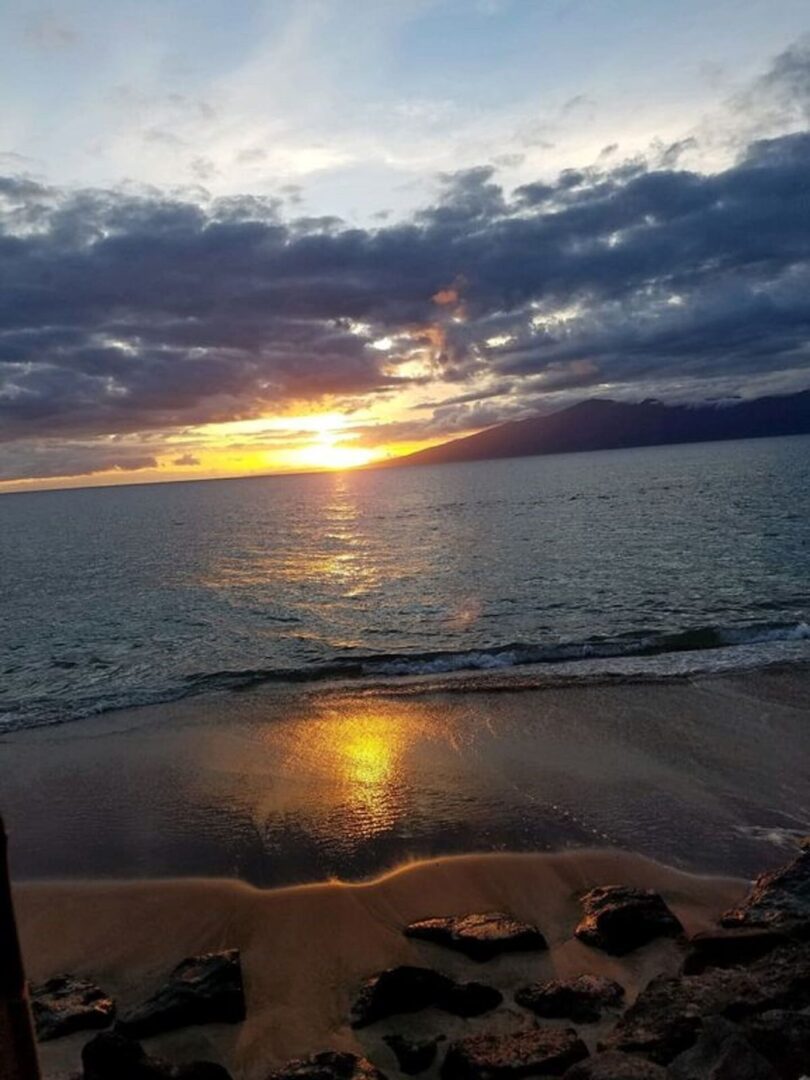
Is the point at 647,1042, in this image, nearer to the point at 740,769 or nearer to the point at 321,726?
the point at 740,769

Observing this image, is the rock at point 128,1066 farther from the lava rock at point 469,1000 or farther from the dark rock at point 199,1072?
the lava rock at point 469,1000

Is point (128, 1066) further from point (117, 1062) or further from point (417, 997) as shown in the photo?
point (417, 997)

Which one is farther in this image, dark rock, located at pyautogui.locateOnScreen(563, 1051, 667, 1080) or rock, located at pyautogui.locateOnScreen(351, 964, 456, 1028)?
rock, located at pyautogui.locateOnScreen(351, 964, 456, 1028)

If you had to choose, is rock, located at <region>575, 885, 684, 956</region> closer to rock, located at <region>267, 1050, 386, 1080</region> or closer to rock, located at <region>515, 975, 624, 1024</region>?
rock, located at <region>515, 975, 624, 1024</region>

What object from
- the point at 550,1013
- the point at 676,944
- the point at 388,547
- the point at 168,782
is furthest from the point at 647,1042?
the point at 388,547

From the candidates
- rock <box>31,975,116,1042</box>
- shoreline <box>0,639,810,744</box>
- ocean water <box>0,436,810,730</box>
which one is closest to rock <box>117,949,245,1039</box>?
rock <box>31,975,116,1042</box>

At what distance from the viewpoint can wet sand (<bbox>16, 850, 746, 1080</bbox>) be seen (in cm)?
825

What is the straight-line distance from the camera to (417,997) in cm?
848

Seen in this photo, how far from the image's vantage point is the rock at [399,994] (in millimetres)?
8430

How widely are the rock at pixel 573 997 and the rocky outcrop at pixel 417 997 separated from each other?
0.38 metres

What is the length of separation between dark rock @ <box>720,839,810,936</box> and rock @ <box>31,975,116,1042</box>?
732 cm

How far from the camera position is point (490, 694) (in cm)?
2225

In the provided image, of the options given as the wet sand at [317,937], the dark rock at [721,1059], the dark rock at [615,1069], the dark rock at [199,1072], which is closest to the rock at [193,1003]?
the wet sand at [317,937]

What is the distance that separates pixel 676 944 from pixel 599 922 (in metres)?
0.92
